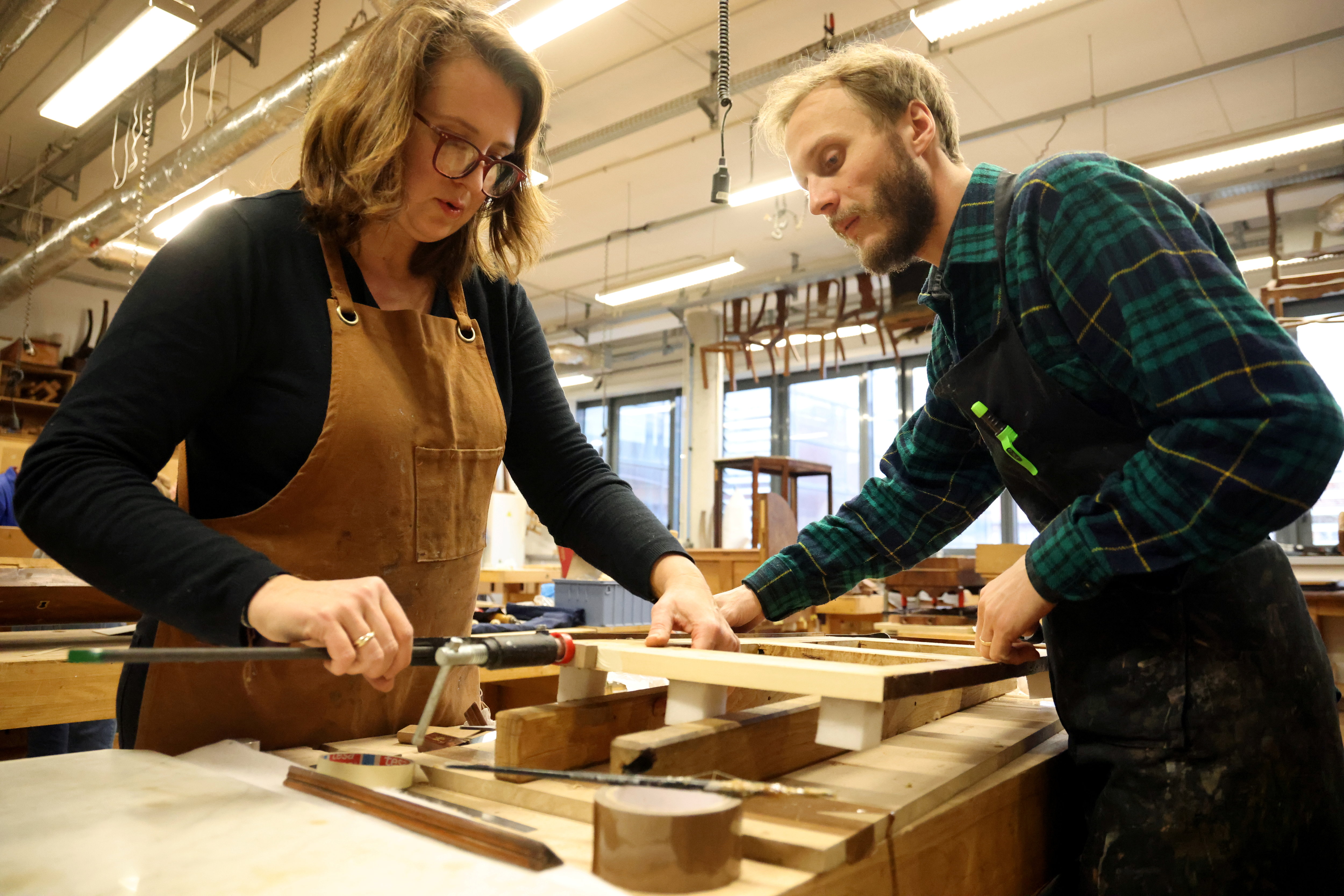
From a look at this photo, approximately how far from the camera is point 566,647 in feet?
3.10

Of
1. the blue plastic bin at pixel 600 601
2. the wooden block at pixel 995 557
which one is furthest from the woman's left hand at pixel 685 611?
the blue plastic bin at pixel 600 601

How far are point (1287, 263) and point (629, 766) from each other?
8832 millimetres

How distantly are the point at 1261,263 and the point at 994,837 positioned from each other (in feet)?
27.2

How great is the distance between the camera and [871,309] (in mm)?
7035

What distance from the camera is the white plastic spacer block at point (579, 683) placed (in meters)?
1.01

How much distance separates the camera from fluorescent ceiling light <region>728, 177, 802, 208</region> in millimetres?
5832

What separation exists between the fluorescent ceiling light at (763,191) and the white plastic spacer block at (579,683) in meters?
5.19

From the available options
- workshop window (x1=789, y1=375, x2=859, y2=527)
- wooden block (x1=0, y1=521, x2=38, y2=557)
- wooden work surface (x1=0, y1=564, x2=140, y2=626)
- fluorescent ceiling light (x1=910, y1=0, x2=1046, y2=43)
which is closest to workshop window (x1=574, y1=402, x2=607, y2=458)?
workshop window (x1=789, y1=375, x2=859, y2=527)

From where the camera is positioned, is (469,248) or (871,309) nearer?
(469,248)

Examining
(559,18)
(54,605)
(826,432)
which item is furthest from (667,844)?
(826,432)

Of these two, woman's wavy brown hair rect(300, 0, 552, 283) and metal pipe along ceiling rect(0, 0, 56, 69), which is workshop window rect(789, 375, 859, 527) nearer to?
metal pipe along ceiling rect(0, 0, 56, 69)

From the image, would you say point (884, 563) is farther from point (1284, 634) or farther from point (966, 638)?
point (966, 638)

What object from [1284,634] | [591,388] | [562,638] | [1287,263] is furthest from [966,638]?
[591,388]

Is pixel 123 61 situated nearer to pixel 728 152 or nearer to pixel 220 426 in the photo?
pixel 728 152
